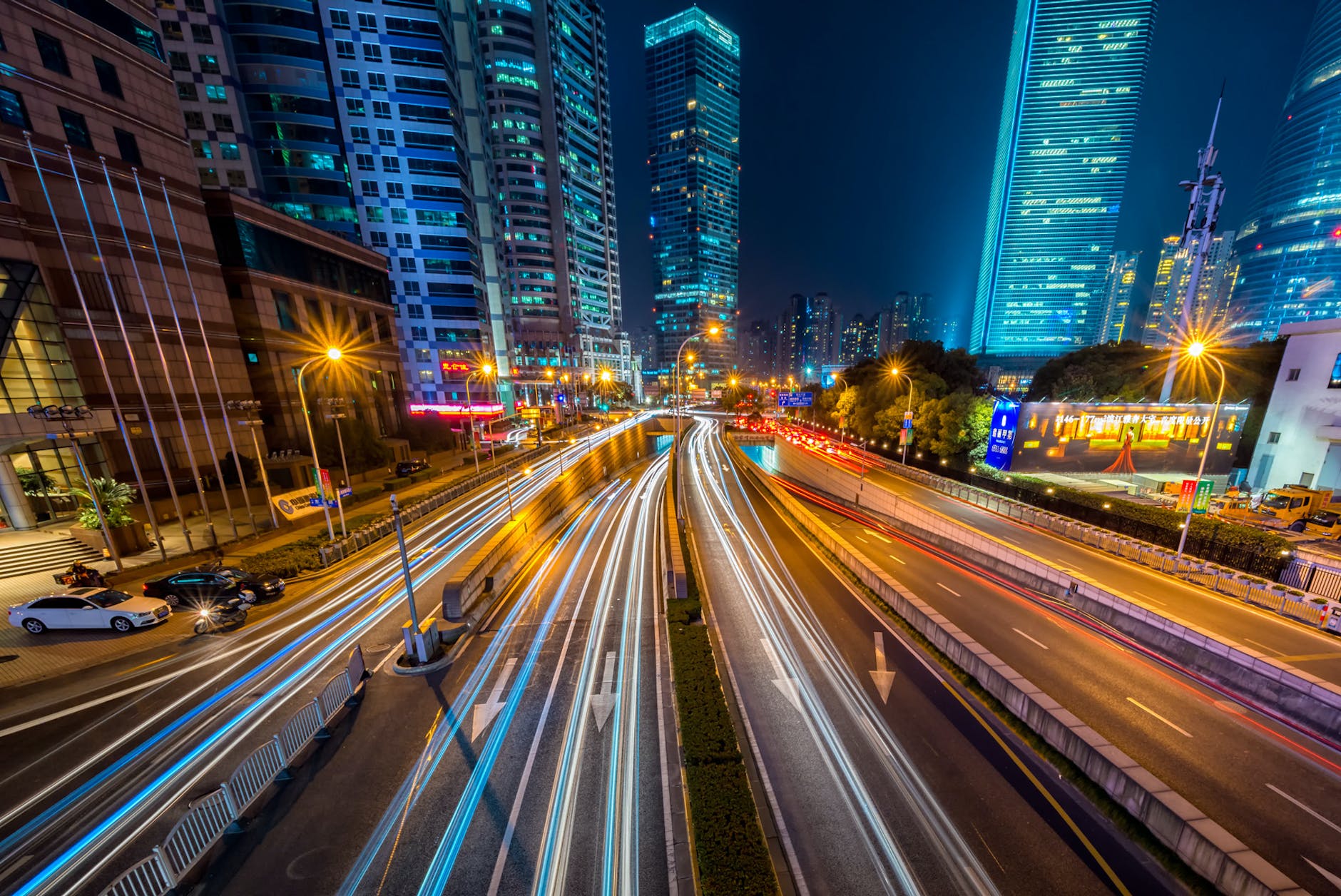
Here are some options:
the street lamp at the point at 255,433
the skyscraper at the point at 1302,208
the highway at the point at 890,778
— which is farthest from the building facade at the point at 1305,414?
the skyscraper at the point at 1302,208

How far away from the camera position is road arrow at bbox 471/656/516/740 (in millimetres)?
11852

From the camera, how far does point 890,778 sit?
408 inches

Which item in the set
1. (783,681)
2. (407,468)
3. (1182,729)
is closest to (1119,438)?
(1182,729)

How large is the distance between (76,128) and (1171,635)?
196ft

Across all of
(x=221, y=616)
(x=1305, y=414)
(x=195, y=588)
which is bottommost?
(x=221, y=616)

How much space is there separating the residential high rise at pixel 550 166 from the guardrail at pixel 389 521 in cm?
6431

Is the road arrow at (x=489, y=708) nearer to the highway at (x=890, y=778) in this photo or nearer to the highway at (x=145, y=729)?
the highway at (x=145, y=729)

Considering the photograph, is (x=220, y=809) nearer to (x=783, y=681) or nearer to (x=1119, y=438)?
(x=783, y=681)

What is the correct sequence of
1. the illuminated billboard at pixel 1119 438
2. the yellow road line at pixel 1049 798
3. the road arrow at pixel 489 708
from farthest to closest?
the illuminated billboard at pixel 1119 438
the road arrow at pixel 489 708
the yellow road line at pixel 1049 798

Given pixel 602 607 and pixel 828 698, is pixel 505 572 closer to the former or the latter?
pixel 602 607

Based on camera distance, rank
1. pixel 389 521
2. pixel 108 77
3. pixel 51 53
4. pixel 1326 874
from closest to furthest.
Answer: pixel 1326 874 < pixel 51 53 < pixel 108 77 < pixel 389 521

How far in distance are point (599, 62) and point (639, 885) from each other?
157 meters

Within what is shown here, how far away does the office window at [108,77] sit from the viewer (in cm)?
2586

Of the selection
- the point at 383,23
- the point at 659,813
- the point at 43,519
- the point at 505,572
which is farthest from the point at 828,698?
the point at 383,23
